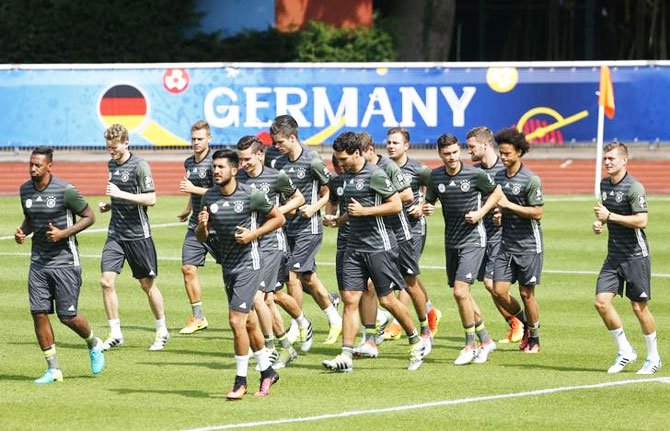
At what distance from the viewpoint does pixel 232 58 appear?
1582 inches

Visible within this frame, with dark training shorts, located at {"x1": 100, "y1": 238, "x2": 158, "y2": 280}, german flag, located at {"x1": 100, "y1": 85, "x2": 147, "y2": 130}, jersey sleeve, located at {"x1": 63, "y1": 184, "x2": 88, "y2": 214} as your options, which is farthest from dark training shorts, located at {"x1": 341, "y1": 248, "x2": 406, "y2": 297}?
german flag, located at {"x1": 100, "y1": 85, "x2": 147, "y2": 130}

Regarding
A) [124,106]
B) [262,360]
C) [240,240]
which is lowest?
[262,360]

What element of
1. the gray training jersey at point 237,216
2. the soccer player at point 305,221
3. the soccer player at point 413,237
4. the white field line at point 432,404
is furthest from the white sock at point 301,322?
the white field line at point 432,404

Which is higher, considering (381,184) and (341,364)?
(381,184)

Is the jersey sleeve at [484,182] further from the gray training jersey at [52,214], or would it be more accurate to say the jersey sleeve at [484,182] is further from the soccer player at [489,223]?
the gray training jersey at [52,214]

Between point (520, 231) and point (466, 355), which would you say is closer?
point (466, 355)

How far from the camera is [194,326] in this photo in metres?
15.7

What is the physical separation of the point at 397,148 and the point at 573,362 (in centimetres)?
309

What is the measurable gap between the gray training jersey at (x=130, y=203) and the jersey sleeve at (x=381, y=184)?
8.93 ft

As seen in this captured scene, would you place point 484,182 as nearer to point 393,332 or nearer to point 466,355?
point 466,355

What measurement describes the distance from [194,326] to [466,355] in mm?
3716

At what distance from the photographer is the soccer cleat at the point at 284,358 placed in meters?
13.4

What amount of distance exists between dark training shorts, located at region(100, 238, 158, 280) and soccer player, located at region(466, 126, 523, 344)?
368 cm

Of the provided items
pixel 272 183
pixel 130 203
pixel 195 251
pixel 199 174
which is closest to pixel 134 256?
pixel 130 203
